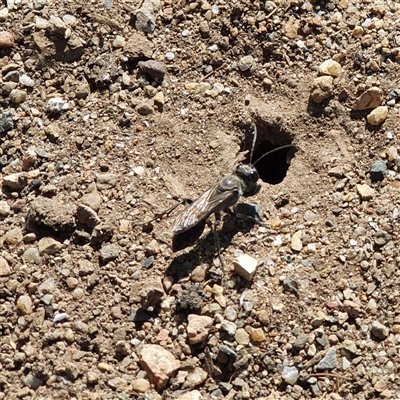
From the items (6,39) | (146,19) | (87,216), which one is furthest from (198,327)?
(6,39)

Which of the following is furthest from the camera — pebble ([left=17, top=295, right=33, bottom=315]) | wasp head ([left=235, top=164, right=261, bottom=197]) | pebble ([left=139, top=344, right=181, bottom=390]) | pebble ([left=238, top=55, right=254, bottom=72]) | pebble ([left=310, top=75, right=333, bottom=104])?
pebble ([left=238, top=55, right=254, bottom=72])

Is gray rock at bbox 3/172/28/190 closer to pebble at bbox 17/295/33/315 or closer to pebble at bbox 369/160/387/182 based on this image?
pebble at bbox 17/295/33/315

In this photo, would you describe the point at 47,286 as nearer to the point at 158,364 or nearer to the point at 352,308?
the point at 158,364

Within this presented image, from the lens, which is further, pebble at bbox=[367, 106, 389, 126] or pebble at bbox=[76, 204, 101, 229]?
pebble at bbox=[367, 106, 389, 126]

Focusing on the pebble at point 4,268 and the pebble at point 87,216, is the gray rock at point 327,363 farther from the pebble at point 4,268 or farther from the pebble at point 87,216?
the pebble at point 4,268

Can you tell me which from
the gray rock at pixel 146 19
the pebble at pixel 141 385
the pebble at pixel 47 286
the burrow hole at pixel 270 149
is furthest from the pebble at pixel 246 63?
the pebble at pixel 141 385

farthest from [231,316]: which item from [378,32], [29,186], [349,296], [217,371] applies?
[378,32]

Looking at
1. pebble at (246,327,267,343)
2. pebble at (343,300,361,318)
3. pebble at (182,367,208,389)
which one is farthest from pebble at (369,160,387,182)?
pebble at (182,367,208,389)
